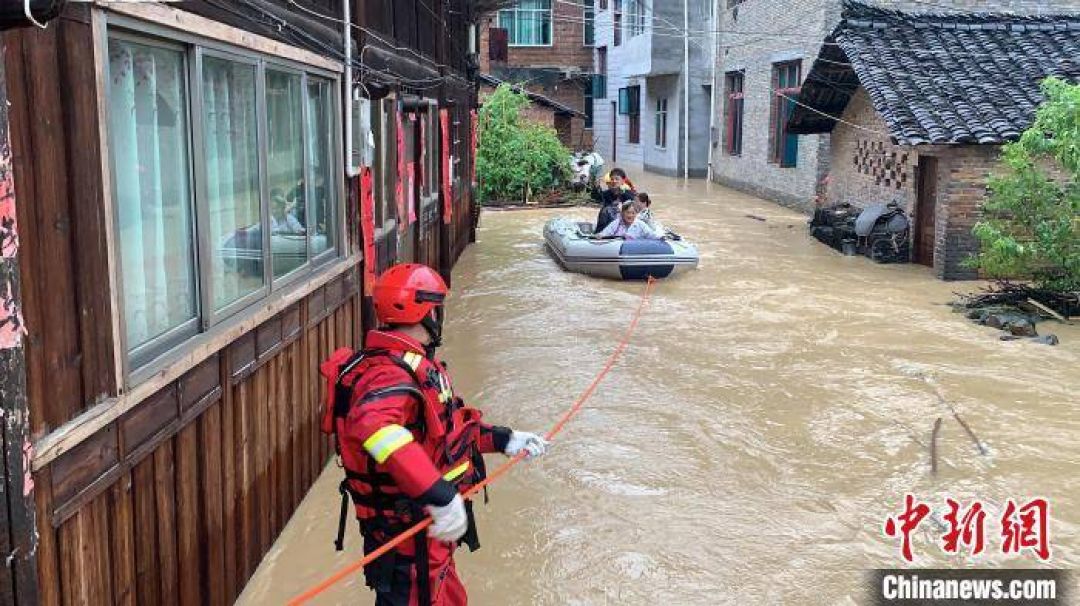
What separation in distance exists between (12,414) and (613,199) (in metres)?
12.6

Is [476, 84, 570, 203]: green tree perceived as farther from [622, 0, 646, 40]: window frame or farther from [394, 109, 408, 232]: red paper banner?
[394, 109, 408, 232]: red paper banner

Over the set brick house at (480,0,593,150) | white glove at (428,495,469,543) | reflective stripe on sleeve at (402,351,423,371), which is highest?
brick house at (480,0,593,150)

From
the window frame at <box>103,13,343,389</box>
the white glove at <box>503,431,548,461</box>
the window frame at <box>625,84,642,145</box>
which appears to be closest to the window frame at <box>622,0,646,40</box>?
the window frame at <box>625,84,642,145</box>

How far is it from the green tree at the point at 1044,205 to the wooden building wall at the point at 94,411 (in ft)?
27.9

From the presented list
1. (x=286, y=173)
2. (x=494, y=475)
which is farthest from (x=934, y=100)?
(x=494, y=475)

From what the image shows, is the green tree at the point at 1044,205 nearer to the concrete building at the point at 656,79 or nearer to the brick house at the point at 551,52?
the concrete building at the point at 656,79

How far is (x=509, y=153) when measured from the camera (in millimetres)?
22766

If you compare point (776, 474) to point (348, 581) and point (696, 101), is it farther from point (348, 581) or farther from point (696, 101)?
point (696, 101)

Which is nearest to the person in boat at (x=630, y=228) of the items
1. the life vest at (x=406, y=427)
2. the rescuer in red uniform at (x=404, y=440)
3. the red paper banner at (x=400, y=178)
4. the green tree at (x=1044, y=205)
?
the green tree at (x=1044, y=205)

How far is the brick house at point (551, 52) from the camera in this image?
39125 millimetres

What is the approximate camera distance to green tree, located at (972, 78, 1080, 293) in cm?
1034

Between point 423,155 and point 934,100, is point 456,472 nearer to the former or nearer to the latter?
point 423,155

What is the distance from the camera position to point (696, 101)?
2961cm

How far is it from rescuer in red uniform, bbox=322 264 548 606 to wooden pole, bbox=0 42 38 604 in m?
0.91
